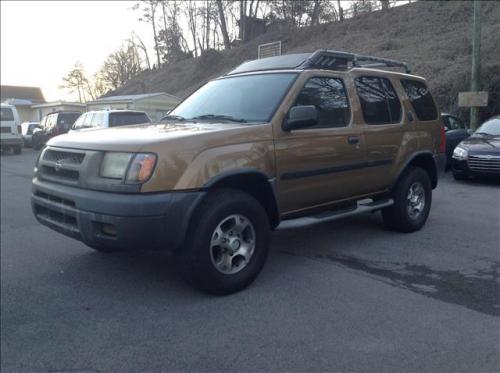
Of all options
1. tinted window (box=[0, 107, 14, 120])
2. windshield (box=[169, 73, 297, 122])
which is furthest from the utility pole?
tinted window (box=[0, 107, 14, 120])

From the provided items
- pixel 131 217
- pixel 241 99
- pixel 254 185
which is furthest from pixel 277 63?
pixel 131 217

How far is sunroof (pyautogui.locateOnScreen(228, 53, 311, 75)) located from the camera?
4.97 m

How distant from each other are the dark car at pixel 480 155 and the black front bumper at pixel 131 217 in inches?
304

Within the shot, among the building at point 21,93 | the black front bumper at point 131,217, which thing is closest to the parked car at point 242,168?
the black front bumper at point 131,217

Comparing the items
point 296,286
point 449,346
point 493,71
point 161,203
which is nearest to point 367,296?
point 296,286

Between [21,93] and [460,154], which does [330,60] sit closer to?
[460,154]

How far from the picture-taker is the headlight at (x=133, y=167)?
3.51m

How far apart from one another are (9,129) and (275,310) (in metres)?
19.5

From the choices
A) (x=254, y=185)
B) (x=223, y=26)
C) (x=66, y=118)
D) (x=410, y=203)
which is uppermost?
(x=223, y=26)

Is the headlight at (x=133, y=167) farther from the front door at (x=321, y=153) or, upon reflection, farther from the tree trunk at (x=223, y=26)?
the tree trunk at (x=223, y=26)

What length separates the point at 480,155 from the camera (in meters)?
9.60

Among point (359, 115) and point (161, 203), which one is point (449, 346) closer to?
point (161, 203)

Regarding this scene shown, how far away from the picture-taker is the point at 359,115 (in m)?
5.11

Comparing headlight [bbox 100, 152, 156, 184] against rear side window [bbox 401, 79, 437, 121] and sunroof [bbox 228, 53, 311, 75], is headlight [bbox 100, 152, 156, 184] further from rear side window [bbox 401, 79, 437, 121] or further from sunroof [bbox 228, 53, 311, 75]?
rear side window [bbox 401, 79, 437, 121]
